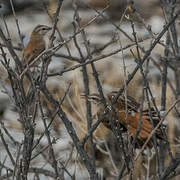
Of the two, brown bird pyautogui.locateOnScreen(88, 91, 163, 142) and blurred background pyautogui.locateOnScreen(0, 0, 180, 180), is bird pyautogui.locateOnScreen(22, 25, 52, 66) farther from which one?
brown bird pyautogui.locateOnScreen(88, 91, 163, 142)

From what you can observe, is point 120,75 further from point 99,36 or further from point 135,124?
point 135,124

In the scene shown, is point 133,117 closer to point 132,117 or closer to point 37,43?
point 132,117

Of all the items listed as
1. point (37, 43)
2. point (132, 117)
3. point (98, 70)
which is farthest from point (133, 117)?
point (98, 70)

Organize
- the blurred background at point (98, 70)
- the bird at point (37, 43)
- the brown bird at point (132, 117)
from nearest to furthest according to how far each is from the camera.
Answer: the brown bird at point (132, 117) < the blurred background at point (98, 70) < the bird at point (37, 43)

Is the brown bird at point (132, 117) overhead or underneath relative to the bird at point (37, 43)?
underneath

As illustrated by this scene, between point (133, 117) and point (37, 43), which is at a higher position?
point (37, 43)

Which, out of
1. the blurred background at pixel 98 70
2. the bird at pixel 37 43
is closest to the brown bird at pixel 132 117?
the blurred background at pixel 98 70

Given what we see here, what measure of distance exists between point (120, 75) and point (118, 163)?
1.62 metres

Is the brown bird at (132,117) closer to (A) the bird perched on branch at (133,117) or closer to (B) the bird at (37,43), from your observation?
(A) the bird perched on branch at (133,117)

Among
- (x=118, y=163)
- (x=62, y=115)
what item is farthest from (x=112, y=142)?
(x=62, y=115)

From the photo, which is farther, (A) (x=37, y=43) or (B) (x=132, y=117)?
(A) (x=37, y=43)

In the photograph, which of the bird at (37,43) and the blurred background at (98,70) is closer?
the blurred background at (98,70)

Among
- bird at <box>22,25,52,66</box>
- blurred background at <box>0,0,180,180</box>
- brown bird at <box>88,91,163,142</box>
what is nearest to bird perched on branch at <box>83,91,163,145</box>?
brown bird at <box>88,91,163,142</box>

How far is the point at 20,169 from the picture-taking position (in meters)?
2.88
